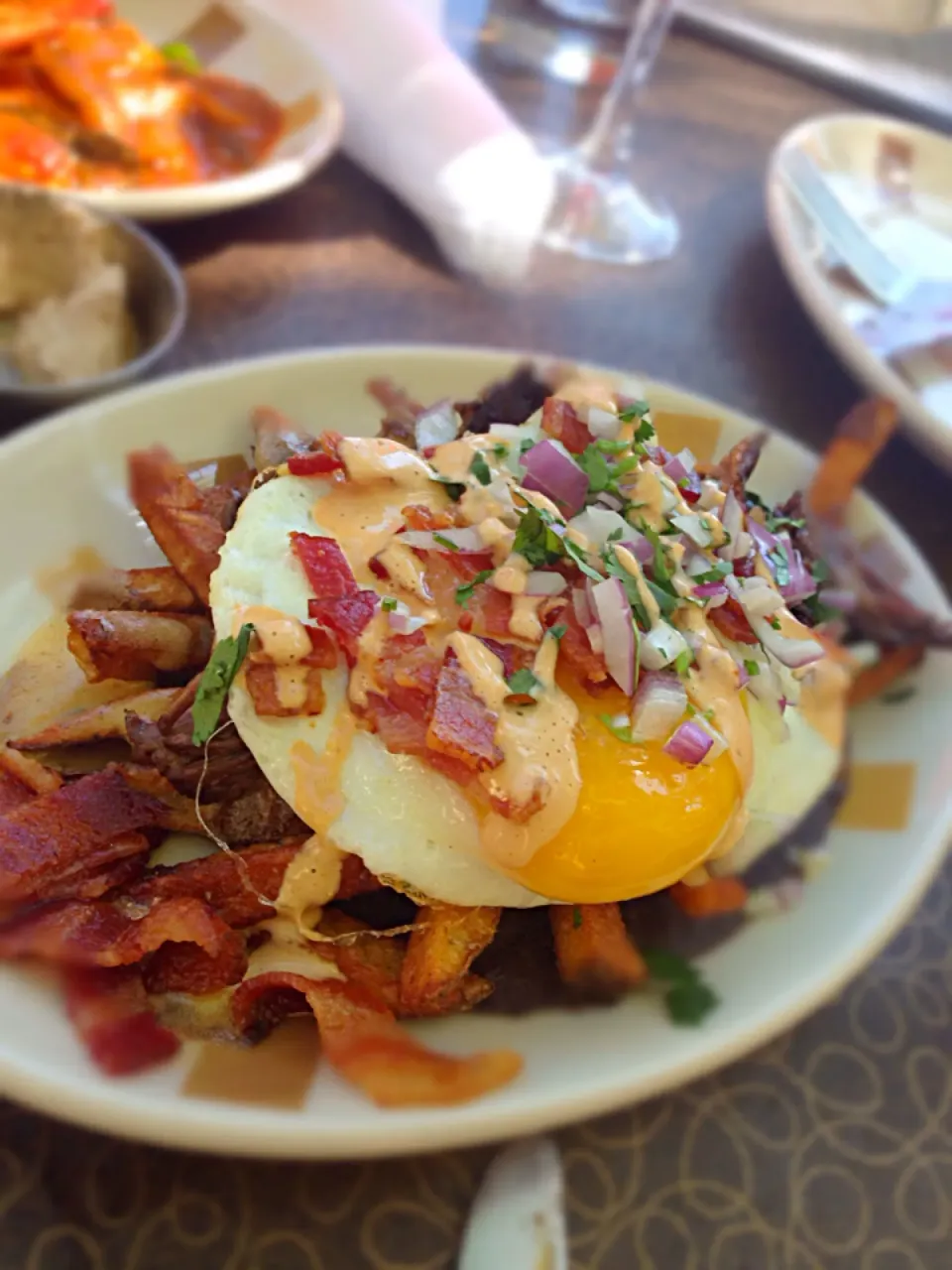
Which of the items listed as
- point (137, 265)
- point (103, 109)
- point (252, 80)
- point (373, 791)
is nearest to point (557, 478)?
point (373, 791)

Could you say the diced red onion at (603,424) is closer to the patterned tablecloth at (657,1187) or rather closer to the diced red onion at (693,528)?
the diced red onion at (693,528)

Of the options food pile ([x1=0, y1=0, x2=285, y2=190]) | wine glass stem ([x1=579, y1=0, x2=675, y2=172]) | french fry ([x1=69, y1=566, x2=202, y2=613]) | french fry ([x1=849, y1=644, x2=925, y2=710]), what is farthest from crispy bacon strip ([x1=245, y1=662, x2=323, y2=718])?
wine glass stem ([x1=579, y1=0, x2=675, y2=172])

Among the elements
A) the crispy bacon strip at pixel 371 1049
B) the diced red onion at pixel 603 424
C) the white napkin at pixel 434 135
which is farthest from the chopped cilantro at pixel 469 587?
the white napkin at pixel 434 135

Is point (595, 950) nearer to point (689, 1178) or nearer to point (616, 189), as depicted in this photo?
point (689, 1178)

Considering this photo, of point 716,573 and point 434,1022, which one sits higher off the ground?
point 716,573

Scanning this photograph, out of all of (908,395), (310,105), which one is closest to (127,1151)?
(908,395)

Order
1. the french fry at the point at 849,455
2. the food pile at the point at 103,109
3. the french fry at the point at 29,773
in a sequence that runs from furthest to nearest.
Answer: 1. the food pile at the point at 103,109
2. the french fry at the point at 849,455
3. the french fry at the point at 29,773
